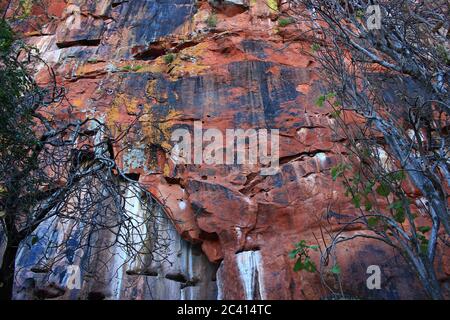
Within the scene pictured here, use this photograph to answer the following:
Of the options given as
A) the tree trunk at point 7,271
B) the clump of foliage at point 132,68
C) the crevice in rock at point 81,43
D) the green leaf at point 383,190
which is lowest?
the tree trunk at point 7,271

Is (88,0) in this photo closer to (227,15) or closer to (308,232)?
(227,15)

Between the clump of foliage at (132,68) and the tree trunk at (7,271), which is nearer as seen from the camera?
the tree trunk at (7,271)

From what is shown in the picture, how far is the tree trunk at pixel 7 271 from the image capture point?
542cm

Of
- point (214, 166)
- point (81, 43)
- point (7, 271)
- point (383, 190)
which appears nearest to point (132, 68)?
point (81, 43)

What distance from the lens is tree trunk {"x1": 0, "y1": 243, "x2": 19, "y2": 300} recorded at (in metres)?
5.42

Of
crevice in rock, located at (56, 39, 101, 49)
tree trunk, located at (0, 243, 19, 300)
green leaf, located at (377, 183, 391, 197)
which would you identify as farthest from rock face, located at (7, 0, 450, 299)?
green leaf, located at (377, 183, 391, 197)

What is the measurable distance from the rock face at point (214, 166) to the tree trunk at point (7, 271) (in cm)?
45

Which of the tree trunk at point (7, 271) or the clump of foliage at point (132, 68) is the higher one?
the clump of foliage at point (132, 68)

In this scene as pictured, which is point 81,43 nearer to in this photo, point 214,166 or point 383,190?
point 214,166

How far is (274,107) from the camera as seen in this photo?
7754mm

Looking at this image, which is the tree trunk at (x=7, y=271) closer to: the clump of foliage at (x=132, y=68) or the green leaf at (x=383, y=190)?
the green leaf at (x=383, y=190)

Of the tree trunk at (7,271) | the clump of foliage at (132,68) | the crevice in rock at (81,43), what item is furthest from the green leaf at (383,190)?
the crevice in rock at (81,43)

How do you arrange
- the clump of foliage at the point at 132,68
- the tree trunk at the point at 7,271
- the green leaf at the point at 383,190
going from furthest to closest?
the clump of foliage at the point at 132,68 → the tree trunk at the point at 7,271 → the green leaf at the point at 383,190

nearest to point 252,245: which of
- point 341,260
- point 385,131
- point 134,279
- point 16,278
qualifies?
point 341,260
